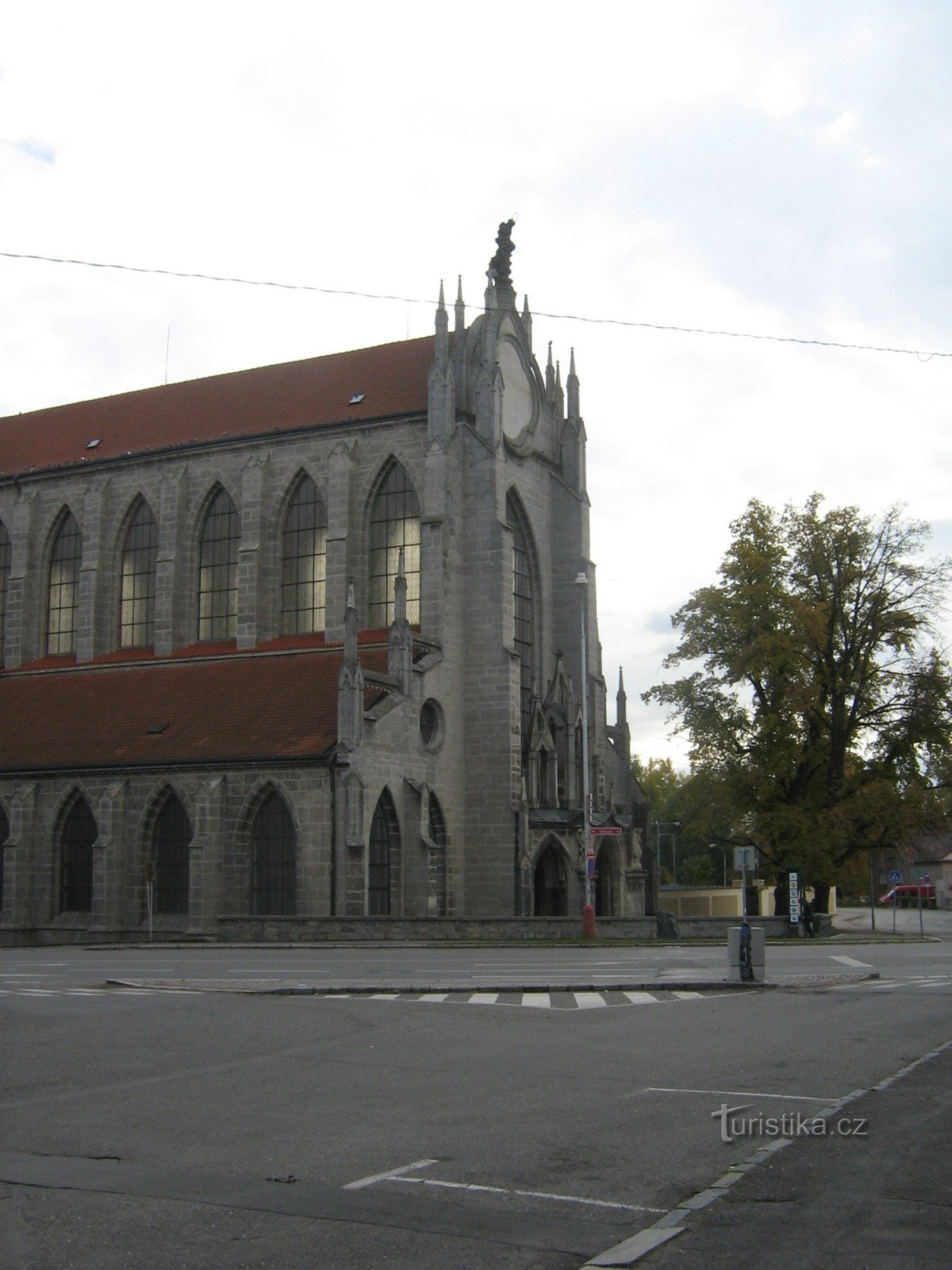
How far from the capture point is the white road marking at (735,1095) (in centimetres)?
1052

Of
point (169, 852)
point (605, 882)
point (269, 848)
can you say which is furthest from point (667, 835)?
point (269, 848)

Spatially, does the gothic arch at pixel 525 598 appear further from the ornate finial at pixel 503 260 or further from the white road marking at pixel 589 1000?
the white road marking at pixel 589 1000

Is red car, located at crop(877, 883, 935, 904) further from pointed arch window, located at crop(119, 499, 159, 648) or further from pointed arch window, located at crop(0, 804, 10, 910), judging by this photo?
pointed arch window, located at crop(0, 804, 10, 910)

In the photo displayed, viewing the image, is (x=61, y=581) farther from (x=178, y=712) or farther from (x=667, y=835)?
(x=667, y=835)

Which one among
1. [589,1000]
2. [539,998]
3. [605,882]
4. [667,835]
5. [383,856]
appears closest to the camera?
[589,1000]

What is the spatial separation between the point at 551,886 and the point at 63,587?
2129 centimetres

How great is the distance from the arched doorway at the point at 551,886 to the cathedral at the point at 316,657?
8 centimetres

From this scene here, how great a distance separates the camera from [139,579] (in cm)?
5244

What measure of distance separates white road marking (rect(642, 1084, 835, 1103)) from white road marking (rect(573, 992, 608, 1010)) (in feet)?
23.5

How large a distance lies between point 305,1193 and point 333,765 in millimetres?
31322

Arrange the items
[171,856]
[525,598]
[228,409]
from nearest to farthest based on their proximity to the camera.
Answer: [171,856], [525,598], [228,409]

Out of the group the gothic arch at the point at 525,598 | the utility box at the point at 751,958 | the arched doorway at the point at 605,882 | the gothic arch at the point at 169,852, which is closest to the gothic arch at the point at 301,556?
the gothic arch at the point at 525,598

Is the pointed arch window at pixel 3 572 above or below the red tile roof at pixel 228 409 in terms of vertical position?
below

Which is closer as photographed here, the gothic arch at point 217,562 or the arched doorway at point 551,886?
the arched doorway at point 551,886
